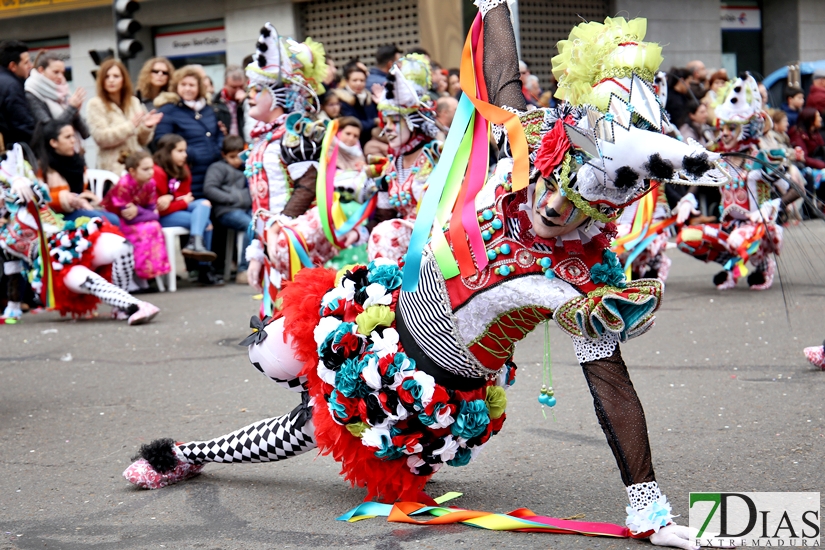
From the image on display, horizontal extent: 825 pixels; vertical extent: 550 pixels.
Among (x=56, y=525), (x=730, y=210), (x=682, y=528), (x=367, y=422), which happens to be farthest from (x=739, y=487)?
(x=730, y=210)

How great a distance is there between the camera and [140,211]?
1014 cm

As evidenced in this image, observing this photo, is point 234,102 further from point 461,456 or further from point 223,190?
point 461,456

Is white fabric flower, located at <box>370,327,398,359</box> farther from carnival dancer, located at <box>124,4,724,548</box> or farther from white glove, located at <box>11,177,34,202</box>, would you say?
white glove, located at <box>11,177,34,202</box>

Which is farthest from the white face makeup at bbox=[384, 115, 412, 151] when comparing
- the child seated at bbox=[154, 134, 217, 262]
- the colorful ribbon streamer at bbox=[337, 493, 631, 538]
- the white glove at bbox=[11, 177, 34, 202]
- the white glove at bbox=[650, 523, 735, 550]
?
the child seated at bbox=[154, 134, 217, 262]

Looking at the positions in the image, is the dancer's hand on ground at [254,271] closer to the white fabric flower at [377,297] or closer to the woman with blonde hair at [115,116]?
the white fabric flower at [377,297]

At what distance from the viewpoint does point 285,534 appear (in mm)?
3377

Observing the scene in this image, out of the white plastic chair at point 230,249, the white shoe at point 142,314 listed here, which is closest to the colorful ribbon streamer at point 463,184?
the white shoe at point 142,314

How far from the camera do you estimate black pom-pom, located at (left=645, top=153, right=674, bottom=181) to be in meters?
2.70

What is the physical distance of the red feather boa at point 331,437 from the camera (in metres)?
3.37

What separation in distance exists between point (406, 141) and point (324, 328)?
3.40m

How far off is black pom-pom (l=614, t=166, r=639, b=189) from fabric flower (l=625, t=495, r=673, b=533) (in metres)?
0.92

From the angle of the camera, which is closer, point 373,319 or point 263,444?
point 373,319

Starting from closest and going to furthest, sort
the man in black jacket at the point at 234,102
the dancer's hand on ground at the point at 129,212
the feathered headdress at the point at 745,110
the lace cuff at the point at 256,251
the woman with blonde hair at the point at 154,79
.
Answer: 1. the lace cuff at the point at 256,251
2. the feathered headdress at the point at 745,110
3. the dancer's hand on ground at the point at 129,212
4. the woman with blonde hair at the point at 154,79
5. the man in black jacket at the point at 234,102

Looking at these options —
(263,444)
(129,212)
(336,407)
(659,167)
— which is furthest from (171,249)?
(659,167)
